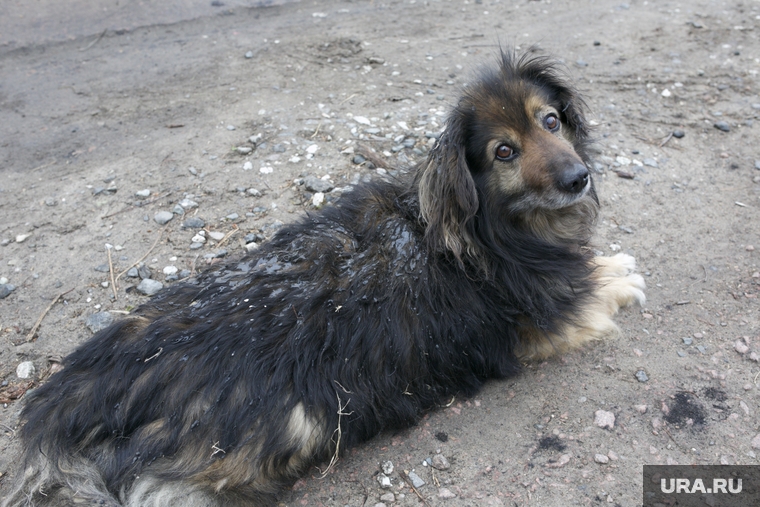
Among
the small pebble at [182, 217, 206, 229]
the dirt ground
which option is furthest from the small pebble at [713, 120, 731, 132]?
the small pebble at [182, 217, 206, 229]

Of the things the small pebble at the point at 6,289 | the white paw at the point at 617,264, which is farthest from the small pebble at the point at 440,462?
the small pebble at the point at 6,289

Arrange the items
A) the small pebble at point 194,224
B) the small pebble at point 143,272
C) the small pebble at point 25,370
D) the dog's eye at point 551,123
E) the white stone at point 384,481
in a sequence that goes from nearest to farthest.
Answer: the white stone at point 384,481 < the dog's eye at point 551,123 < the small pebble at point 25,370 < the small pebble at point 143,272 < the small pebble at point 194,224

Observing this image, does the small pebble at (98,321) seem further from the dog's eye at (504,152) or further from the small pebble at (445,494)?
the dog's eye at (504,152)

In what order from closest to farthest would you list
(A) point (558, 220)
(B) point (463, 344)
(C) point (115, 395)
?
1. (C) point (115, 395)
2. (B) point (463, 344)
3. (A) point (558, 220)

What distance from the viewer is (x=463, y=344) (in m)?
3.39

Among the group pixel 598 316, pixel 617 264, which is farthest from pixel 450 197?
pixel 617 264

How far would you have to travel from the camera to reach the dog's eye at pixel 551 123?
3529 mm

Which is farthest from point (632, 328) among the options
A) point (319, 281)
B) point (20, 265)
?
point (20, 265)

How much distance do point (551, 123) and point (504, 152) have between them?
453 millimetres

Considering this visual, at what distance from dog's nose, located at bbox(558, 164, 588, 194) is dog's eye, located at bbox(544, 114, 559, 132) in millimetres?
409

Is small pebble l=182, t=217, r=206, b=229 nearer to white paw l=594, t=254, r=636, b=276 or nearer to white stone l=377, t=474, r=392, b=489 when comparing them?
white stone l=377, t=474, r=392, b=489

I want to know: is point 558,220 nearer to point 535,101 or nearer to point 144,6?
point 535,101

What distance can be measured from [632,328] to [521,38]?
16.3 feet

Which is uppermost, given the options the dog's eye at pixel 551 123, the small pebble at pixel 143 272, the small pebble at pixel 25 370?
the dog's eye at pixel 551 123
